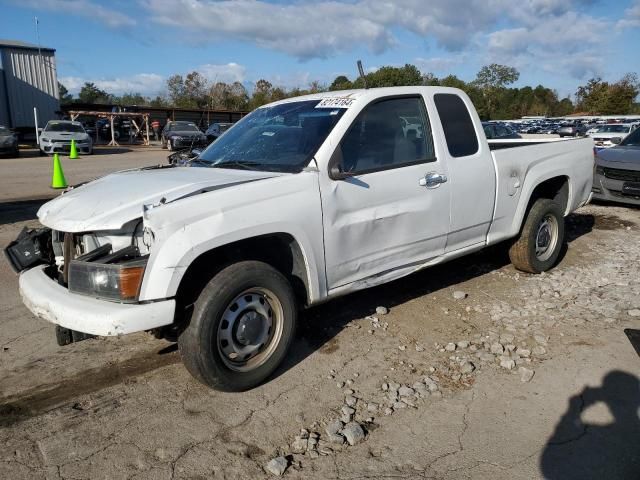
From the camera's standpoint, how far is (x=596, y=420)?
3156mm

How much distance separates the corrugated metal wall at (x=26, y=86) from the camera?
112ft

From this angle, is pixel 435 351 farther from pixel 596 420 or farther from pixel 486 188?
pixel 486 188

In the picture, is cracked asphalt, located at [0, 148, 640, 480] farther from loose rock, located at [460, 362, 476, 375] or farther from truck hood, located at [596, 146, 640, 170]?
truck hood, located at [596, 146, 640, 170]

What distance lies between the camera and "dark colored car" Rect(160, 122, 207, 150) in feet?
87.0

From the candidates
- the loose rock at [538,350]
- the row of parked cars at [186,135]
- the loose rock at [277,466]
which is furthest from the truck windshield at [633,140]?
the row of parked cars at [186,135]

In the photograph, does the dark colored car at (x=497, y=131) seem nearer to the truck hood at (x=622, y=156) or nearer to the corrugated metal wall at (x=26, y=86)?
the truck hood at (x=622, y=156)

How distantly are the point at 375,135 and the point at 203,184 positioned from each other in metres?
1.43

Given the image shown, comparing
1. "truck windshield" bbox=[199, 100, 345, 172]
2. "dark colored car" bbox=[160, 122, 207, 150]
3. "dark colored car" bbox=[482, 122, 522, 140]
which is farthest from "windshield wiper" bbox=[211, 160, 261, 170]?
"dark colored car" bbox=[160, 122, 207, 150]

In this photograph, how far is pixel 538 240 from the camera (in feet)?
18.8

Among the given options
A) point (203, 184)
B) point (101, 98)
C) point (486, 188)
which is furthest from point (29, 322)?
point (101, 98)

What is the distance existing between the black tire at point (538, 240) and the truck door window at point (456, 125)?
1261mm

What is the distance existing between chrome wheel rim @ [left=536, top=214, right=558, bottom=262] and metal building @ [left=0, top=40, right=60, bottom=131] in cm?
3579

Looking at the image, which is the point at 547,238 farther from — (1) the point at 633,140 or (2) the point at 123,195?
(1) the point at 633,140

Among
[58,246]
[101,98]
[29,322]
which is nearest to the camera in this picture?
[58,246]
